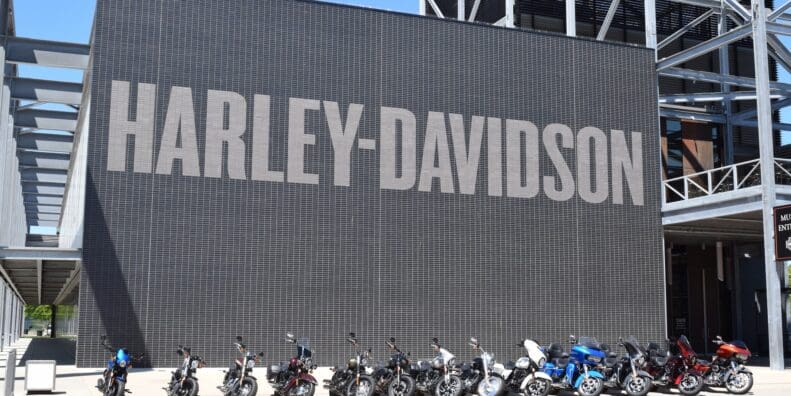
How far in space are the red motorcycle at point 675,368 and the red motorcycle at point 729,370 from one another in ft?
1.13

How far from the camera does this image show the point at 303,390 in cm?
1529

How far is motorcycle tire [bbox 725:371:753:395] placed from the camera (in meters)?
17.6

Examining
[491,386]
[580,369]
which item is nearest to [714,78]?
[580,369]

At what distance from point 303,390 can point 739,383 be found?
349 inches

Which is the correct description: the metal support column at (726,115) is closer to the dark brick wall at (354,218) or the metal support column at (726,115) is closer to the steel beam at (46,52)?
the dark brick wall at (354,218)

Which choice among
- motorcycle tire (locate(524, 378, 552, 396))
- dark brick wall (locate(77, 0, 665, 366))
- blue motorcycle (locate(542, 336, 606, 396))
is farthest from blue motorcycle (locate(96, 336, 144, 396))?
blue motorcycle (locate(542, 336, 606, 396))

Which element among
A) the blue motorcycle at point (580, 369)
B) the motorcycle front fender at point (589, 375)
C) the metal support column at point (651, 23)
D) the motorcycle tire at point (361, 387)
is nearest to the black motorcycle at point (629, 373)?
the blue motorcycle at point (580, 369)

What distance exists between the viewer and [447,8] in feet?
116

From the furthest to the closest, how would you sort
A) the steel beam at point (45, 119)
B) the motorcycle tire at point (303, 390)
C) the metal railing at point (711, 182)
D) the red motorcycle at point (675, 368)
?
the steel beam at point (45, 119) < the metal railing at point (711, 182) < the red motorcycle at point (675, 368) < the motorcycle tire at point (303, 390)

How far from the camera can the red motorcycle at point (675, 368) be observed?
17.3 m

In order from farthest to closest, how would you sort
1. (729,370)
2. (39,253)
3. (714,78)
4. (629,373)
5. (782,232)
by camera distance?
(714,78)
(782,232)
(39,253)
(729,370)
(629,373)

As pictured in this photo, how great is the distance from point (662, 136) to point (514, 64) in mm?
6249

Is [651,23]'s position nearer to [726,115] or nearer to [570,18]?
[570,18]

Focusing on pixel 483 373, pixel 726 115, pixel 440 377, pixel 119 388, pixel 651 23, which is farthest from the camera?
pixel 726 115
